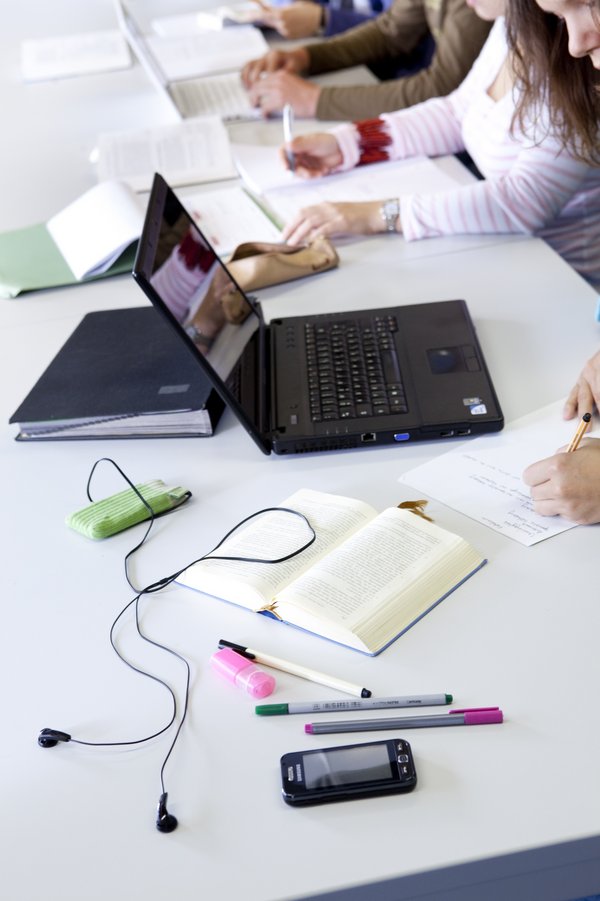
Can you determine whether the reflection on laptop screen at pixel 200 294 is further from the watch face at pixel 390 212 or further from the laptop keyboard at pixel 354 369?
the watch face at pixel 390 212

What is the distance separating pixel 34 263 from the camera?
1.68 meters

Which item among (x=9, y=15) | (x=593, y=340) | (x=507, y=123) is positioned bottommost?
(x=593, y=340)

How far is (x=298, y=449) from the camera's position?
115cm

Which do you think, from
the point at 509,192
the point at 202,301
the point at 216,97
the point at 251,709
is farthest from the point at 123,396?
the point at 216,97

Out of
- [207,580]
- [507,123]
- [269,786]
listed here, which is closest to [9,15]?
[507,123]

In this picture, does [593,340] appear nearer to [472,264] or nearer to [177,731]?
[472,264]

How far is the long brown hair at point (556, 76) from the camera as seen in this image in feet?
4.58

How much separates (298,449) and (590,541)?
1.17 ft

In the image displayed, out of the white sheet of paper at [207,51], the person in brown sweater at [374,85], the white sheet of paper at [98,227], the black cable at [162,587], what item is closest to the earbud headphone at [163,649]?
the black cable at [162,587]

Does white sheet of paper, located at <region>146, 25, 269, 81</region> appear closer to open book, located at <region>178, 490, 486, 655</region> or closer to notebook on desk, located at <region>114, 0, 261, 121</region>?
notebook on desk, located at <region>114, 0, 261, 121</region>

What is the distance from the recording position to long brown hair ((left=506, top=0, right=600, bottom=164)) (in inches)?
54.9

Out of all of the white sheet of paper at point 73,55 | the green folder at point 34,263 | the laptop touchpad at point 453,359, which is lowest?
the laptop touchpad at point 453,359

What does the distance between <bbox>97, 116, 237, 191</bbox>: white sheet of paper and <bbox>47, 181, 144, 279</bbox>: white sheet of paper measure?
21 cm

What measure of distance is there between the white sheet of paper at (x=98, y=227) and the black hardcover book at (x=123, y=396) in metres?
0.30
